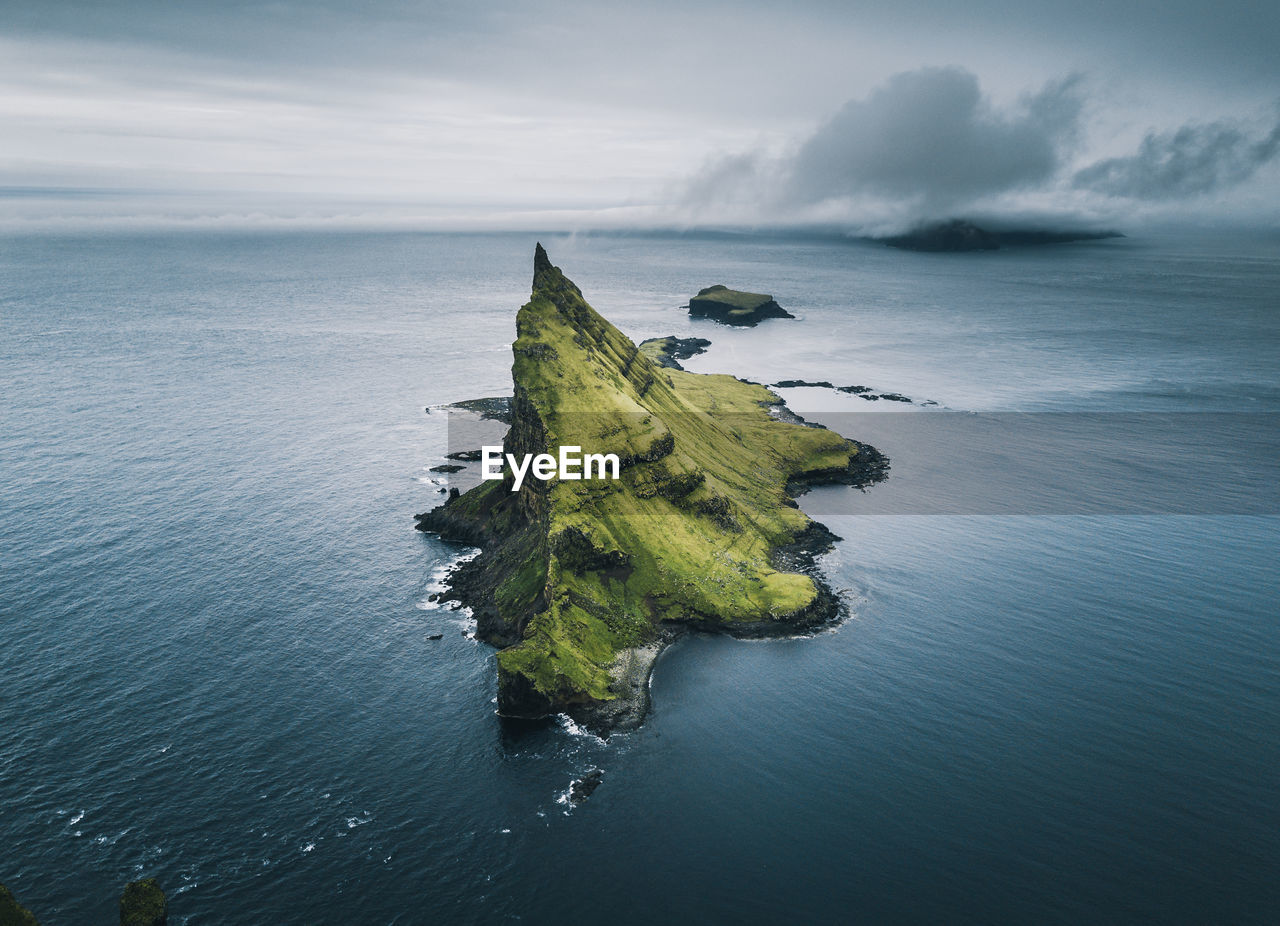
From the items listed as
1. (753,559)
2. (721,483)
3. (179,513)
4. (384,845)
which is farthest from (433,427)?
(384,845)

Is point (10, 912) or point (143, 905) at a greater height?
point (10, 912)

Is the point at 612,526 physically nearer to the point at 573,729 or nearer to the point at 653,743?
the point at 573,729

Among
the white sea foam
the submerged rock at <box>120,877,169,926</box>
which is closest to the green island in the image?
the white sea foam

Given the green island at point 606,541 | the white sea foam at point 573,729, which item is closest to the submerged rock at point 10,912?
the green island at point 606,541

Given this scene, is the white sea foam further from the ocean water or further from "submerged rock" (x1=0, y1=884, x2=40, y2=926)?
"submerged rock" (x1=0, y1=884, x2=40, y2=926)

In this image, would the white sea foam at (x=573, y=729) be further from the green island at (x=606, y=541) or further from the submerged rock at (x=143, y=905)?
the submerged rock at (x=143, y=905)

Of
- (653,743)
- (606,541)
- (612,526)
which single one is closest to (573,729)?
(653,743)

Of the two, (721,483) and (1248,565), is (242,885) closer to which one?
(721,483)

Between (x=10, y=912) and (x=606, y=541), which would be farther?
(x=606, y=541)
